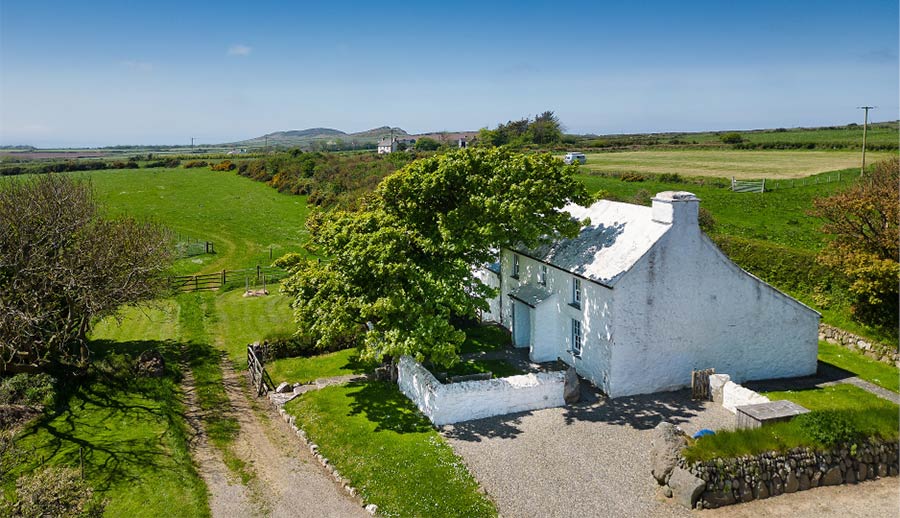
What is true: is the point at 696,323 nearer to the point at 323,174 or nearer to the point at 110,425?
the point at 110,425

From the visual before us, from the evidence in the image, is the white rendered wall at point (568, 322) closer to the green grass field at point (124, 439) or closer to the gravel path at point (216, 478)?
the gravel path at point (216, 478)

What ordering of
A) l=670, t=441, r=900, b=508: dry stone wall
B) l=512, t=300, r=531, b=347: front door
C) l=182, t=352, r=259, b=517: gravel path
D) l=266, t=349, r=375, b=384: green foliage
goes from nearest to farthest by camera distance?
l=670, t=441, r=900, b=508: dry stone wall, l=182, t=352, r=259, b=517: gravel path, l=266, t=349, r=375, b=384: green foliage, l=512, t=300, r=531, b=347: front door

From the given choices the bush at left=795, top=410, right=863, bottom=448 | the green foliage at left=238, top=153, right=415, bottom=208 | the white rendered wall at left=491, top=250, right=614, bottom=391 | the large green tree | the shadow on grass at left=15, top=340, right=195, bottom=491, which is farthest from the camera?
the green foliage at left=238, top=153, right=415, bottom=208

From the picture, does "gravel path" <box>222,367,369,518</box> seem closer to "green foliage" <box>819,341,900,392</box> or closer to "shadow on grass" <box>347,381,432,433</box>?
"shadow on grass" <box>347,381,432,433</box>

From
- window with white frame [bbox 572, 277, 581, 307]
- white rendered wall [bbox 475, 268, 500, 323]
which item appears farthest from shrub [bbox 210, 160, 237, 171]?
window with white frame [bbox 572, 277, 581, 307]

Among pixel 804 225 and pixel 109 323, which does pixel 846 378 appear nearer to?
pixel 804 225

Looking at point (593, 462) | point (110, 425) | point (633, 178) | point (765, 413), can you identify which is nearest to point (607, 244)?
point (765, 413)

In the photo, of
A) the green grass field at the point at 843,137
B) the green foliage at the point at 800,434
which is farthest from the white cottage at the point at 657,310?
the green grass field at the point at 843,137
